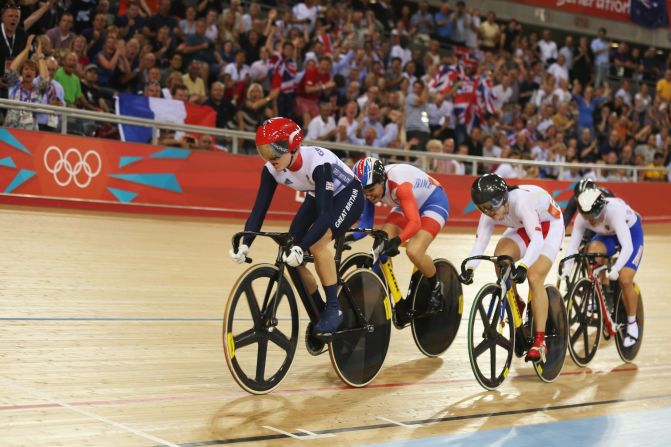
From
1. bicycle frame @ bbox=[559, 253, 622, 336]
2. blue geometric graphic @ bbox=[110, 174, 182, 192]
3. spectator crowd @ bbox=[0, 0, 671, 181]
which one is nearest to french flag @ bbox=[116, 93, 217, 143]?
spectator crowd @ bbox=[0, 0, 671, 181]

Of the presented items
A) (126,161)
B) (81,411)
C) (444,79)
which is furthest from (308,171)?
(444,79)

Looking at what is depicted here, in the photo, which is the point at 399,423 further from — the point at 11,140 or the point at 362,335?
the point at 11,140

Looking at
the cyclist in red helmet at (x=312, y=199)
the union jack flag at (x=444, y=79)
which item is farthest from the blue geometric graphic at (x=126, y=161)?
the cyclist in red helmet at (x=312, y=199)

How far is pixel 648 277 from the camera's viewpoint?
11.3m

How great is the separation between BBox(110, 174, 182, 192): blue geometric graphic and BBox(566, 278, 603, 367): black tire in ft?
19.0

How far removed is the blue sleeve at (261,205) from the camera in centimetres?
480

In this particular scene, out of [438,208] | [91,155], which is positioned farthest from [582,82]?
[438,208]

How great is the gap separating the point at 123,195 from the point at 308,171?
20.7 ft

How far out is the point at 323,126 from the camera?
12.6 meters

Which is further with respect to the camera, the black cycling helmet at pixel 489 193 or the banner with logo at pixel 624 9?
the banner with logo at pixel 624 9

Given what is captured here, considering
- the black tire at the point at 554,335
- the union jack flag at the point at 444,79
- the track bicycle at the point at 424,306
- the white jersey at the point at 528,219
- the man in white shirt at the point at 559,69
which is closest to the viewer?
the white jersey at the point at 528,219

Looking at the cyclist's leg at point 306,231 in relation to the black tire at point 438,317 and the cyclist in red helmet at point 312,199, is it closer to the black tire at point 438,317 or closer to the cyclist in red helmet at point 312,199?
the cyclist in red helmet at point 312,199

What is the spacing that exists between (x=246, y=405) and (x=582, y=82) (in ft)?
51.9

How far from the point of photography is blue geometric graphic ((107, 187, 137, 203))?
10688 millimetres
